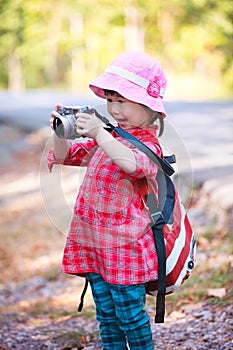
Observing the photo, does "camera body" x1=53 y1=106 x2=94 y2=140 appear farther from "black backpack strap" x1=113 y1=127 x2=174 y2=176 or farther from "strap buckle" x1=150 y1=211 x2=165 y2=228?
"strap buckle" x1=150 y1=211 x2=165 y2=228

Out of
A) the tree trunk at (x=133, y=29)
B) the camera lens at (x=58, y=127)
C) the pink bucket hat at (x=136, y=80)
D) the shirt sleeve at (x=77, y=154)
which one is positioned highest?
the tree trunk at (x=133, y=29)

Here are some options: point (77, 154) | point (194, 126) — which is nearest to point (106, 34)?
point (194, 126)

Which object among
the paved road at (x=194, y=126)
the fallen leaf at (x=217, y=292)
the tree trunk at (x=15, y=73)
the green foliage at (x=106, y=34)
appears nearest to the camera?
the fallen leaf at (x=217, y=292)

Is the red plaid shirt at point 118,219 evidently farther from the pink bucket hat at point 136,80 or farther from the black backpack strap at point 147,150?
the pink bucket hat at point 136,80

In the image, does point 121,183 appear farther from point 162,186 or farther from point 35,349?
point 35,349

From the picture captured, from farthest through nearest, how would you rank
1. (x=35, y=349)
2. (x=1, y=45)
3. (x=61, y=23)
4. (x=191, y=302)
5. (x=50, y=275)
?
1. (x=1, y=45)
2. (x=61, y=23)
3. (x=50, y=275)
4. (x=191, y=302)
5. (x=35, y=349)

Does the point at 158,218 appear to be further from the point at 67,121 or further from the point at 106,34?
the point at 106,34

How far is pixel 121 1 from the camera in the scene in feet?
103

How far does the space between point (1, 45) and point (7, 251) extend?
35.0 metres

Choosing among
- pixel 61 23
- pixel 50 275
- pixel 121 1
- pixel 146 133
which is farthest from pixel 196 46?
pixel 146 133

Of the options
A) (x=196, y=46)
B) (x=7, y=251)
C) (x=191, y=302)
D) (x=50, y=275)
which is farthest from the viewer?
(x=196, y=46)

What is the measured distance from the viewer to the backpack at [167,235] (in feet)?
7.85

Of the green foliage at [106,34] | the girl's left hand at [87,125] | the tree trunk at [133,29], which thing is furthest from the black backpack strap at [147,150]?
the tree trunk at [133,29]

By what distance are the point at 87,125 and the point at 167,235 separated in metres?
0.56
